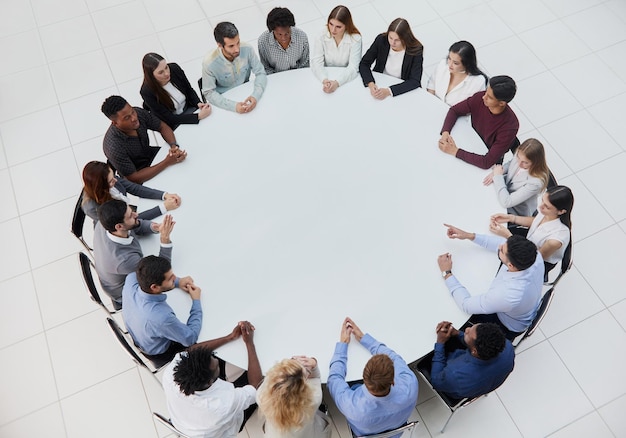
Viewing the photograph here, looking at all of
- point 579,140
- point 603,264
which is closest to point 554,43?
point 579,140

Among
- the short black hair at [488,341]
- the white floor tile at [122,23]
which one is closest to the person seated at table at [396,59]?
the short black hair at [488,341]

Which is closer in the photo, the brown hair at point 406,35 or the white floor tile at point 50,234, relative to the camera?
the brown hair at point 406,35

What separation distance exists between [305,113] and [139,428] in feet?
7.56

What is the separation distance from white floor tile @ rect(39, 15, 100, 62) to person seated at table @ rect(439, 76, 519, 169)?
377cm

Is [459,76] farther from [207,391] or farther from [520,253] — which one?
[207,391]

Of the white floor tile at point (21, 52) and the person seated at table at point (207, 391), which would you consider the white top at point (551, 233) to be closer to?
the person seated at table at point (207, 391)

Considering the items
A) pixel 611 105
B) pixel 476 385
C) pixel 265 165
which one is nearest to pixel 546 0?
pixel 611 105

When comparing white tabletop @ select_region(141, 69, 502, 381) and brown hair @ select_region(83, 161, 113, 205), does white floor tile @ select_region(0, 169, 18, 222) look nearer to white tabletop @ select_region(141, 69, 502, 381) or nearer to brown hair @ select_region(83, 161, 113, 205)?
brown hair @ select_region(83, 161, 113, 205)

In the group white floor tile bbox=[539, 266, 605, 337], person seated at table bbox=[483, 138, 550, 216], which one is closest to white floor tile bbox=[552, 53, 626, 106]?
white floor tile bbox=[539, 266, 605, 337]

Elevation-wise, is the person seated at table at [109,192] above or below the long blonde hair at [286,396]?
above

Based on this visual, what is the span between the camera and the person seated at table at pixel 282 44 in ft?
11.4

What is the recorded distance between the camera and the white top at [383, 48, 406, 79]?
3.54 m

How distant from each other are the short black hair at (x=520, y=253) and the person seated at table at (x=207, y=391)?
1379mm

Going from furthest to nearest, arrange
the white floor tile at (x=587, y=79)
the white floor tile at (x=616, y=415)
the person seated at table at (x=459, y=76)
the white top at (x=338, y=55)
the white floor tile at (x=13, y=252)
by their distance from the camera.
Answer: the white floor tile at (x=587, y=79) → the white floor tile at (x=13, y=252) → the white top at (x=338, y=55) → the person seated at table at (x=459, y=76) → the white floor tile at (x=616, y=415)
